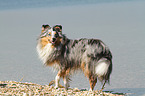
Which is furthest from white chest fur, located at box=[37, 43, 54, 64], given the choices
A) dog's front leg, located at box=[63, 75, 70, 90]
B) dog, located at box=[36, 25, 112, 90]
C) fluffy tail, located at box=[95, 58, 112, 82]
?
fluffy tail, located at box=[95, 58, 112, 82]

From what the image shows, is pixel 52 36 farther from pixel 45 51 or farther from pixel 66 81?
pixel 66 81

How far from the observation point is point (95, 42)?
4832mm

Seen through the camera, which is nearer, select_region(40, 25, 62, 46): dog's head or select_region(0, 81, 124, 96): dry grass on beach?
select_region(0, 81, 124, 96): dry grass on beach

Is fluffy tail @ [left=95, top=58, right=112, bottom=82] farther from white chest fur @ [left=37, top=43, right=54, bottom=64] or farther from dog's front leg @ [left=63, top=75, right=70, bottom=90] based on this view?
white chest fur @ [left=37, top=43, right=54, bottom=64]

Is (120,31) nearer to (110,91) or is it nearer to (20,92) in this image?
(110,91)

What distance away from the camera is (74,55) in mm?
4844

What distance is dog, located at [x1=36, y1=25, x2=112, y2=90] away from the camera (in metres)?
4.71

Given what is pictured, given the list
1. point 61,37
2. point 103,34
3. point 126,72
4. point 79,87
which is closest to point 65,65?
point 61,37

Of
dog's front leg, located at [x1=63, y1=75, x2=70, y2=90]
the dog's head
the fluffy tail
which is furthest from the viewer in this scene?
dog's front leg, located at [x1=63, y1=75, x2=70, y2=90]

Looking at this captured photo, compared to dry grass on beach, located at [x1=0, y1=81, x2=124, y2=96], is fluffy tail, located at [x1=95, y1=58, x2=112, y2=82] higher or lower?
higher

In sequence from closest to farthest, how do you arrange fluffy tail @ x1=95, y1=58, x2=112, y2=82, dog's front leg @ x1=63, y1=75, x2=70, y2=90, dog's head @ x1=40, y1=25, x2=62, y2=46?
fluffy tail @ x1=95, y1=58, x2=112, y2=82 < dog's head @ x1=40, y1=25, x2=62, y2=46 < dog's front leg @ x1=63, y1=75, x2=70, y2=90

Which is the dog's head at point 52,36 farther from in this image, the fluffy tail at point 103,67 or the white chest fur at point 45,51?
the fluffy tail at point 103,67

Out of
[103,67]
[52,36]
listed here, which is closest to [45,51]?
[52,36]

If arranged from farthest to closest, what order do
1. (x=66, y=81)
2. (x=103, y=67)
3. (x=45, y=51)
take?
1. (x=66, y=81)
2. (x=45, y=51)
3. (x=103, y=67)
